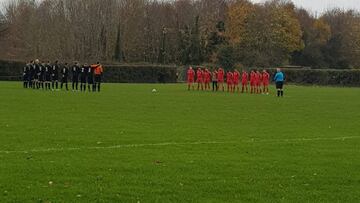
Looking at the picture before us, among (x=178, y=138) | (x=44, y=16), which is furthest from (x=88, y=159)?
(x=44, y=16)

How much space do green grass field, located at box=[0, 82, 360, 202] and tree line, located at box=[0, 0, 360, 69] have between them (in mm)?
59908

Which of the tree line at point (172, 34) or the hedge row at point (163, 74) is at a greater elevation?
the tree line at point (172, 34)

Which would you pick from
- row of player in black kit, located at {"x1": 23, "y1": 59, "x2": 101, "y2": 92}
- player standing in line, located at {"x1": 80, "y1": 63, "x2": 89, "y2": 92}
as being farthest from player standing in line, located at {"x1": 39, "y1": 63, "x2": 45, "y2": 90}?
player standing in line, located at {"x1": 80, "y1": 63, "x2": 89, "y2": 92}

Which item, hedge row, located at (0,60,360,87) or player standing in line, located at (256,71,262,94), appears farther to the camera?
hedge row, located at (0,60,360,87)

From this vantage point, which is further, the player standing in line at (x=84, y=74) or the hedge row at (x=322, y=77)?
the hedge row at (x=322, y=77)

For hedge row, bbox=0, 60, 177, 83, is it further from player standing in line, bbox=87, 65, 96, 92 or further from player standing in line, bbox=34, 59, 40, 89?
player standing in line, bbox=87, 65, 96, 92

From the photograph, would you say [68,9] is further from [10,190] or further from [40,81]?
[10,190]

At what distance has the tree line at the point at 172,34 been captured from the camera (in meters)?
80.8

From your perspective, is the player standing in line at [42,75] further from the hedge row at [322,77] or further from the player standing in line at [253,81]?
the hedge row at [322,77]

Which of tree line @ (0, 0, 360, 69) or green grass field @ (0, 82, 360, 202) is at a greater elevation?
tree line @ (0, 0, 360, 69)

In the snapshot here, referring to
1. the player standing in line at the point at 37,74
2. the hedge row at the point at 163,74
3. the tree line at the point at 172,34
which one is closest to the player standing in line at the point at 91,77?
the player standing in line at the point at 37,74

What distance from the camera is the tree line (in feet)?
265

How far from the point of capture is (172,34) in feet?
310

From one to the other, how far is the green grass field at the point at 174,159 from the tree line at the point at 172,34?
59.9 m
